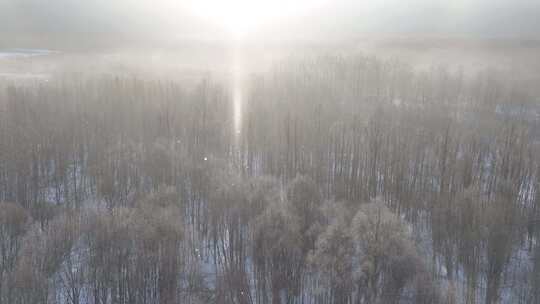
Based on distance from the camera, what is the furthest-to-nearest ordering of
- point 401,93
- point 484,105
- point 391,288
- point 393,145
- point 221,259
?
point 401,93 < point 484,105 < point 393,145 < point 221,259 < point 391,288

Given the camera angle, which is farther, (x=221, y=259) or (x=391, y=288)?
(x=221, y=259)

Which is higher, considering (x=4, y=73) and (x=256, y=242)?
(x=4, y=73)

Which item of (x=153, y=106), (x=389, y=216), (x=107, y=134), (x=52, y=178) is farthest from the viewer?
(x=153, y=106)

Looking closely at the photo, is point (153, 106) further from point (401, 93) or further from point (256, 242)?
point (401, 93)

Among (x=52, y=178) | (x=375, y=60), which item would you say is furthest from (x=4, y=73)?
(x=375, y=60)

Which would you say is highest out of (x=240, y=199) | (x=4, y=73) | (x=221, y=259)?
(x=4, y=73)

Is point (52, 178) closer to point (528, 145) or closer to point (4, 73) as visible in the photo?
point (528, 145)
